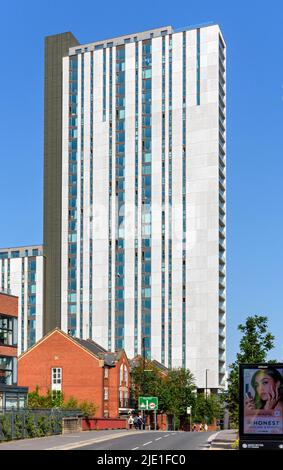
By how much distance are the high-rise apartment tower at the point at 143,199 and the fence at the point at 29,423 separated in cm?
9024

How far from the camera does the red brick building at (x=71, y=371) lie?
4013 inches

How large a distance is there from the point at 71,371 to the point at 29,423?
49570 mm

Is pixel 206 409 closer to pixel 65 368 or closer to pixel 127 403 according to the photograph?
pixel 127 403

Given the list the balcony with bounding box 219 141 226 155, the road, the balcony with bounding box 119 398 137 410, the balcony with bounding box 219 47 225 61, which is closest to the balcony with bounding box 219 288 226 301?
the balcony with bounding box 219 141 226 155

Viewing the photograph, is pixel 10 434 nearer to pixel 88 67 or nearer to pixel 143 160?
pixel 143 160

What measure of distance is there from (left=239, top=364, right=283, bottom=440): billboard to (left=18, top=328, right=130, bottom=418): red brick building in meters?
75.2

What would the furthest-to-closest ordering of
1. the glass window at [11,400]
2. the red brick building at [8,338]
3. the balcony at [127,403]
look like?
the balcony at [127,403] → the red brick building at [8,338] → the glass window at [11,400]

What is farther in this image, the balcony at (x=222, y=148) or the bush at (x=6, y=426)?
the balcony at (x=222, y=148)

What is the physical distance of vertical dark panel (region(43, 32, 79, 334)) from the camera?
553 ft

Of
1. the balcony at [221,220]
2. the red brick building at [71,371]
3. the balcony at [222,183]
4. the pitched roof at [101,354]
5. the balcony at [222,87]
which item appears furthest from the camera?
the balcony at [222,87]

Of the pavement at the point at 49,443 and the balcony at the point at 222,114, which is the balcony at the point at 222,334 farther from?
the pavement at the point at 49,443

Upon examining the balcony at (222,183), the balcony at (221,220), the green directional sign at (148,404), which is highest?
the balcony at (222,183)

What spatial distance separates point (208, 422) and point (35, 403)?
61.9 meters

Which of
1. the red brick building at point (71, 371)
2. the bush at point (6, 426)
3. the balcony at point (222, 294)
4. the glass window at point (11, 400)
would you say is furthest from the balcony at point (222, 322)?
the bush at point (6, 426)
